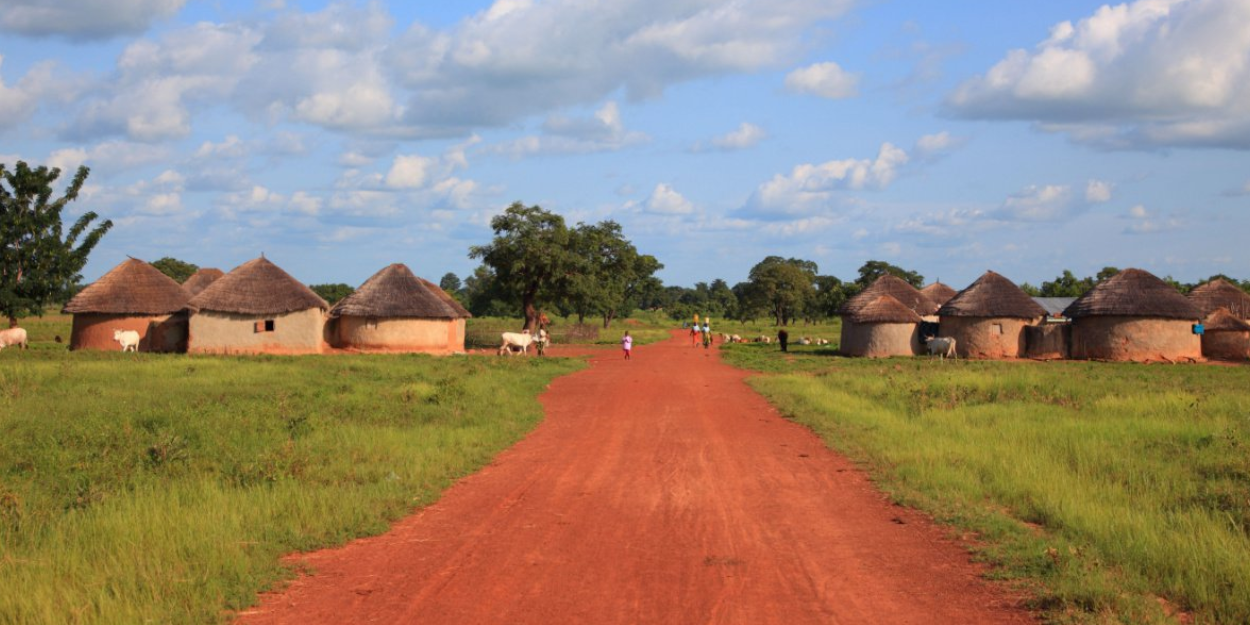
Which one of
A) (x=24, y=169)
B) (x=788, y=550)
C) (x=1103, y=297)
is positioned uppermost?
(x=24, y=169)

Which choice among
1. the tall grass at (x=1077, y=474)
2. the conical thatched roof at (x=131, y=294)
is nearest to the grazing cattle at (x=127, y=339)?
the conical thatched roof at (x=131, y=294)

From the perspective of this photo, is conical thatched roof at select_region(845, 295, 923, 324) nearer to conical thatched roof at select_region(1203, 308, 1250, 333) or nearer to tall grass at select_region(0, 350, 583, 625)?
conical thatched roof at select_region(1203, 308, 1250, 333)

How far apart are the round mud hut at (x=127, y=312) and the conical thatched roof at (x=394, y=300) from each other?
226 inches

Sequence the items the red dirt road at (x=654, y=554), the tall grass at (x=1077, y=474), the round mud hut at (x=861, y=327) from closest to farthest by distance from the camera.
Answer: the red dirt road at (x=654, y=554)
the tall grass at (x=1077, y=474)
the round mud hut at (x=861, y=327)

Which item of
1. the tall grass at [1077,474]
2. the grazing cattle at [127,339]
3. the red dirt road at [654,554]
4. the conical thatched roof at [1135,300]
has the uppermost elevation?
the conical thatched roof at [1135,300]

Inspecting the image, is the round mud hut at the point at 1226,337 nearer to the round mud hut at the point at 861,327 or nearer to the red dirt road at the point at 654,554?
the round mud hut at the point at 861,327

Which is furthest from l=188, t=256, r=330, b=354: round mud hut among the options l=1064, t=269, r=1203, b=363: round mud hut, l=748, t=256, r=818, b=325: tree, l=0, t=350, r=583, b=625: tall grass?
l=748, t=256, r=818, b=325: tree

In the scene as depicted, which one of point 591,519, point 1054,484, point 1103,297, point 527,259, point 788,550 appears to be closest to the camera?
point 788,550

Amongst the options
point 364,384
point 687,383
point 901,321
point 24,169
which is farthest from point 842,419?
point 24,169

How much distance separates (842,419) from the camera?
1564cm

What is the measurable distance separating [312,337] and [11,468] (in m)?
24.3

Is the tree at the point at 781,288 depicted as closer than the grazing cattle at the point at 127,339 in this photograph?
No

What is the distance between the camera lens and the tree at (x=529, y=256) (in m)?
45.0

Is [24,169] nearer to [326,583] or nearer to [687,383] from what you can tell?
[687,383]
